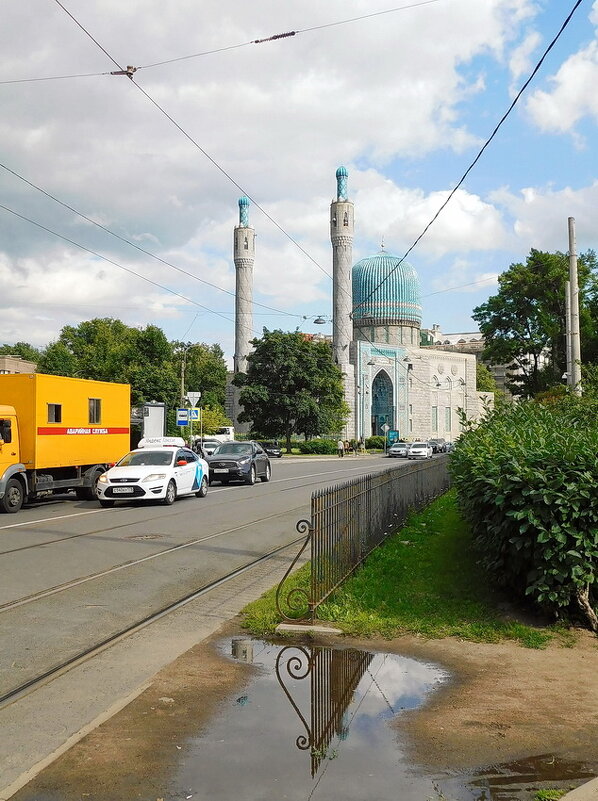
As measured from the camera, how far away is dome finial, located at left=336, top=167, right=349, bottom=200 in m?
89.9

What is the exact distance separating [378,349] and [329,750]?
9189 cm

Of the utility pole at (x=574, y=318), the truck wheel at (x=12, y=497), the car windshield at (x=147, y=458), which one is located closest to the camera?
the utility pole at (x=574, y=318)

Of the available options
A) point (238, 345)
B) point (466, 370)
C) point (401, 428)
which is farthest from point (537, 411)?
point (466, 370)

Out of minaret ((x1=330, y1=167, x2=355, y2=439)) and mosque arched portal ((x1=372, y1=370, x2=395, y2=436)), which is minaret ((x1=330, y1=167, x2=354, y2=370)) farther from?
mosque arched portal ((x1=372, y1=370, x2=395, y2=436))

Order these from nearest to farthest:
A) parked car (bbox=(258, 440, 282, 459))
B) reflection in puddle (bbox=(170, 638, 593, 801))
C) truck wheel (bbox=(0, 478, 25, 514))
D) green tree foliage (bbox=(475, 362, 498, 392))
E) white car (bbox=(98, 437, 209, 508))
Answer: reflection in puddle (bbox=(170, 638, 593, 801)), truck wheel (bbox=(0, 478, 25, 514)), white car (bbox=(98, 437, 209, 508)), parked car (bbox=(258, 440, 282, 459)), green tree foliage (bbox=(475, 362, 498, 392))

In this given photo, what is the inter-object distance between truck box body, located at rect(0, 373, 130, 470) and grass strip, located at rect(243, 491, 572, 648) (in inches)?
449

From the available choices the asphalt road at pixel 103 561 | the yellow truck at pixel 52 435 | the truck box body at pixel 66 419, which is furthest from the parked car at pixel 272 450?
the asphalt road at pixel 103 561

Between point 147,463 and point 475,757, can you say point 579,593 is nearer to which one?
point 475,757

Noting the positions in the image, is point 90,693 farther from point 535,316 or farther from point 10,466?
point 535,316

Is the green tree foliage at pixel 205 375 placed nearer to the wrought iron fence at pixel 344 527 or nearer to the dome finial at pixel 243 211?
the dome finial at pixel 243 211

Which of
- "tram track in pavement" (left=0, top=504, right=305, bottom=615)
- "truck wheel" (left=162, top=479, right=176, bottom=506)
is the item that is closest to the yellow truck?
"truck wheel" (left=162, top=479, right=176, bottom=506)

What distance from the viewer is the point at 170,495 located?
2195 cm

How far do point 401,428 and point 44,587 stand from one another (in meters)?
91.8

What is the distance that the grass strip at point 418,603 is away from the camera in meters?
7.72
